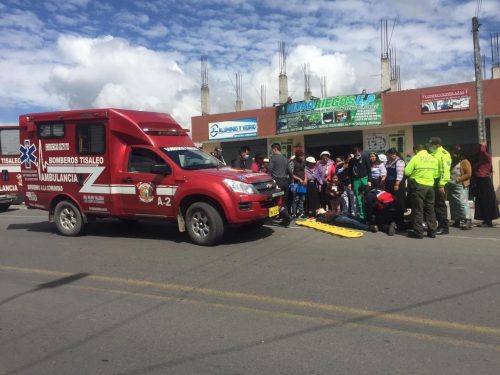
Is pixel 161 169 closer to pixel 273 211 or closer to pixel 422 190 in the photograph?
pixel 273 211

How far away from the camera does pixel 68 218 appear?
955cm

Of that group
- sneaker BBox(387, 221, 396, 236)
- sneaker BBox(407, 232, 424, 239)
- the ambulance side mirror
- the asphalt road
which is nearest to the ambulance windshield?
the ambulance side mirror

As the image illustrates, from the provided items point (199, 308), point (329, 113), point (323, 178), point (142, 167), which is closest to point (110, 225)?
point (142, 167)

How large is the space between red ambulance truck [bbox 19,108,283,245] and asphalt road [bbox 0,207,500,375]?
64 centimetres

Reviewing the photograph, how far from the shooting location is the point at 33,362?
369 cm

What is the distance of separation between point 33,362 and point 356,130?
740 inches

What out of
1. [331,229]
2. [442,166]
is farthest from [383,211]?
[442,166]

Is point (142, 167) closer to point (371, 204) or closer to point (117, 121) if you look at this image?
point (117, 121)

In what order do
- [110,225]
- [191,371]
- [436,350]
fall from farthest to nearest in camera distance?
[110,225]
[436,350]
[191,371]

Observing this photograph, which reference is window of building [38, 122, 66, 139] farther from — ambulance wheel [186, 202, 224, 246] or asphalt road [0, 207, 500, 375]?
ambulance wheel [186, 202, 224, 246]

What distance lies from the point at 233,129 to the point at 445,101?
10.5 m

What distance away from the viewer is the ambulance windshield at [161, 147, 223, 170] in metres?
8.43

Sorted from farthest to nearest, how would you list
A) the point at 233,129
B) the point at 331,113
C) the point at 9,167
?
the point at 233,129
the point at 331,113
the point at 9,167

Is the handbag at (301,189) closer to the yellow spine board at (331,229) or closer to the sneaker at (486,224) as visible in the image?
the yellow spine board at (331,229)
